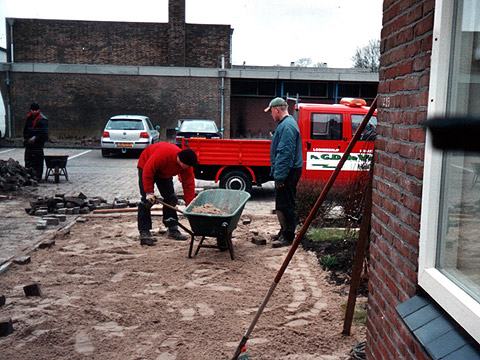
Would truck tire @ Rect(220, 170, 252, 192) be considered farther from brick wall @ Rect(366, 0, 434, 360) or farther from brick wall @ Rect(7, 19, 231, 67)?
brick wall @ Rect(7, 19, 231, 67)

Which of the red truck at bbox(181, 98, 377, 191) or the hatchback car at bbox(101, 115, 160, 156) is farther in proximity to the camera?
the hatchback car at bbox(101, 115, 160, 156)

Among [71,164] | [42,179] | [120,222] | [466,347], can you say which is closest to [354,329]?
[466,347]

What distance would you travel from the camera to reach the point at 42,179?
1409 cm

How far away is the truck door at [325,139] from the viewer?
10.2 metres

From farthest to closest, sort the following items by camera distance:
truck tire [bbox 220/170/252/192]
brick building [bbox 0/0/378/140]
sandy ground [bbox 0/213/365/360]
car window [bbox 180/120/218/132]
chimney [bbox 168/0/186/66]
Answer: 1. chimney [bbox 168/0/186/66]
2. brick building [bbox 0/0/378/140]
3. car window [bbox 180/120/218/132]
4. truck tire [bbox 220/170/252/192]
5. sandy ground [bbox 0/213/365/360]

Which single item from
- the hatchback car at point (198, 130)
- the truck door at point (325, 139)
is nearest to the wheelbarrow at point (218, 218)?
the truck door at point (325, 139)

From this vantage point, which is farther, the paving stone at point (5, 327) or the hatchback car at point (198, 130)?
the hatchback car at point (198, 130)

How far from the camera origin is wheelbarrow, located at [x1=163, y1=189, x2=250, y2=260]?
6391 millimetres

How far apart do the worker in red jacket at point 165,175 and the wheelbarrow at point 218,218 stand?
1.21 feet

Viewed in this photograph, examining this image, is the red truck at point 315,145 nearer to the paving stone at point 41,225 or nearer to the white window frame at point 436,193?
the paving stone at point 41,225

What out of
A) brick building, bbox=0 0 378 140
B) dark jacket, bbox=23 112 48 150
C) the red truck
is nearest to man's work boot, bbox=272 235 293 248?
the red truck

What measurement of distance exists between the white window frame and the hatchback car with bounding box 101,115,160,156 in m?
18.3

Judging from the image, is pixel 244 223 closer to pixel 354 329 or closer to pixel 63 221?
pixel 63 221

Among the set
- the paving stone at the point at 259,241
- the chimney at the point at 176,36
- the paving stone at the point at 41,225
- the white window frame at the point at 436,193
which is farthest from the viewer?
the chimney at the point at 176,36
